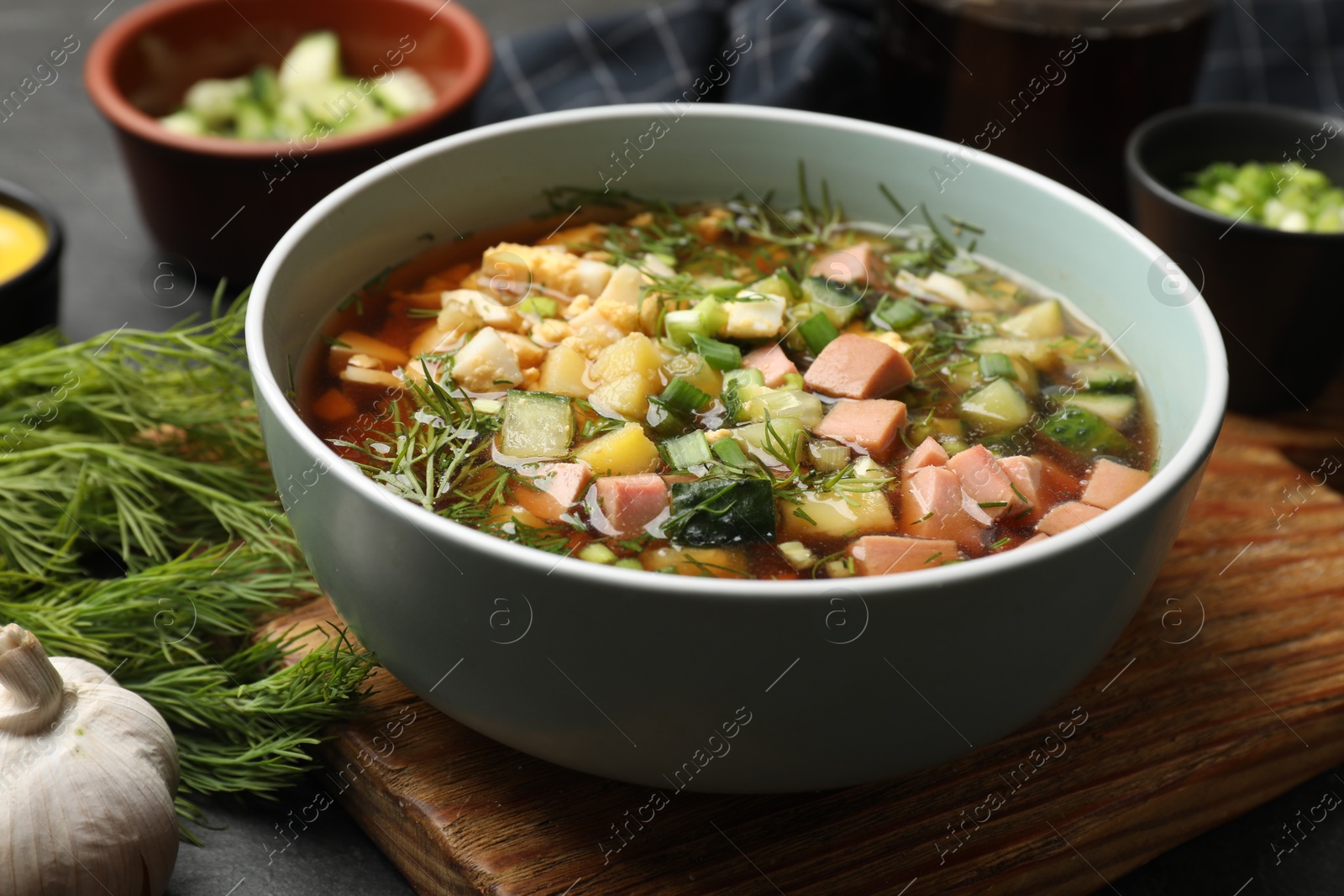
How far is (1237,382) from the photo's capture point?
2.68 m

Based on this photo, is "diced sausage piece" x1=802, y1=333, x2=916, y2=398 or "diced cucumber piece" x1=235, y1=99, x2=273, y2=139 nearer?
"diced sausage piece" x1=802, y1=333, x2=916, y2=398

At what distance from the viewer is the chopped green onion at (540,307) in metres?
2.13

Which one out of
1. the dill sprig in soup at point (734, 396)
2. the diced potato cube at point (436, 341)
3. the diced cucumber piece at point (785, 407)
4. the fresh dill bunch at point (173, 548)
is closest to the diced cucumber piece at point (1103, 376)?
the dill sprig in soup at point (734, 396)

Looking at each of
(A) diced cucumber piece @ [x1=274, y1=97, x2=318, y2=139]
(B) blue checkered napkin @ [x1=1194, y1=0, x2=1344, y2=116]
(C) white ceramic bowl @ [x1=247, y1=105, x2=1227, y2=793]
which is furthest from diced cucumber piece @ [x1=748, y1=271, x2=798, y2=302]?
(B) blue checkered napkin @ [x1=1194, y1=0, x2=1344, y2=116]

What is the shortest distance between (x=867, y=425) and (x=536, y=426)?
1.59 feet

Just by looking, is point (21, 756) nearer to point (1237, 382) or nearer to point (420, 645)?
point (420, 645)

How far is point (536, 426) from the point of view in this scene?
1833 mm

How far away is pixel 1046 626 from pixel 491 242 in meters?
1.28

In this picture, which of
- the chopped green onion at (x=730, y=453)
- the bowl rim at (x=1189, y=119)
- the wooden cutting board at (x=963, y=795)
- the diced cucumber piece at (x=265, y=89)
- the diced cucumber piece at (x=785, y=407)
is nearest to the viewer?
the wooden cutting board at (x=963, y=795)

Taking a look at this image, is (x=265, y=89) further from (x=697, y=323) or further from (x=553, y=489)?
(x=553, y=489)

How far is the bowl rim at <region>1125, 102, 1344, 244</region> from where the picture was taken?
2.55 m

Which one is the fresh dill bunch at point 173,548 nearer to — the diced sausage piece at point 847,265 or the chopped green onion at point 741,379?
the chopped green onion at point 741,379

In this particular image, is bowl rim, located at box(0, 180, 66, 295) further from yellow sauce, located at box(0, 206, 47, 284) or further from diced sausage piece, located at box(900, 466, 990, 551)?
diced sausage piece, located at box(900, 466, 990, 551)

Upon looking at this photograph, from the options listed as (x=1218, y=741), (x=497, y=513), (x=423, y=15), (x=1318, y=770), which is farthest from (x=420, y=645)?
(x=423, y=15)
